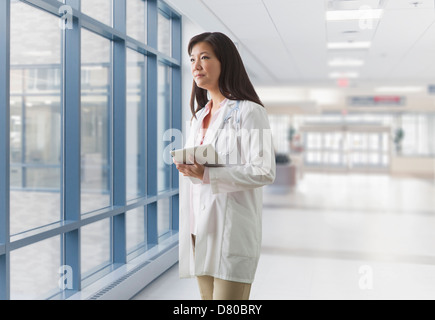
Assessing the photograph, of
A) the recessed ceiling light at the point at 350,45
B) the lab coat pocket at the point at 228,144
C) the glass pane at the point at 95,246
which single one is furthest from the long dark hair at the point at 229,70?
the recessed ceiling light at the point at 350,45

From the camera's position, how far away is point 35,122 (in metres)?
15.8

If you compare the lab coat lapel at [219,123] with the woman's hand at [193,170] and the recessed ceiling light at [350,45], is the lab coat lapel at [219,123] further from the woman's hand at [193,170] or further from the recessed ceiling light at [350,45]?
the recessed ceiling light at [350,45]

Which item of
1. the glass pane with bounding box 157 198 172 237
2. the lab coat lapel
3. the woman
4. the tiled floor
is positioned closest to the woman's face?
the woman

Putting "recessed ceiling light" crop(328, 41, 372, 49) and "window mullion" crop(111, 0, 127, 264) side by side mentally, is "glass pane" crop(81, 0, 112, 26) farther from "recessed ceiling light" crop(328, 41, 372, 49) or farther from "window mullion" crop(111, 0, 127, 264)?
"recessed ceiling light" crop(328, 41, 372, 49)

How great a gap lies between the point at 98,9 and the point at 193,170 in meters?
3.23

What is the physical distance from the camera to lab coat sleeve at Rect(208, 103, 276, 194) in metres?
1.79

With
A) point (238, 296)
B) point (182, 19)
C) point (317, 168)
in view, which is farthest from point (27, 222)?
point (317, 168)

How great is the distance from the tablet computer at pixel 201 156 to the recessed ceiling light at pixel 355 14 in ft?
13.1

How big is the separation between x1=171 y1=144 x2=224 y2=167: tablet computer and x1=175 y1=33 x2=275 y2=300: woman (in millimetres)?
23

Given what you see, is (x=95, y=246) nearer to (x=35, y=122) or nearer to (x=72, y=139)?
(x=72, y=139)

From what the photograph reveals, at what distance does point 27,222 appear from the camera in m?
11.4
